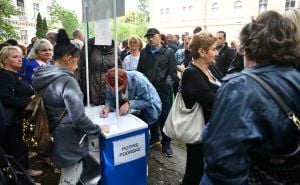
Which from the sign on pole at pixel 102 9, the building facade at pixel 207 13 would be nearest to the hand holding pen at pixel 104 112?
the sign on pole at pixel 102 9

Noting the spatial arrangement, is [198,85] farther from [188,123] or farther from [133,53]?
[133,53]

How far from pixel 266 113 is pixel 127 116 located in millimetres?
2020

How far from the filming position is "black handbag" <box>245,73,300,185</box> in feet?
3.62

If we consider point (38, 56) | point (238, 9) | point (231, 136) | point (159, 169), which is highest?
point (238, 9)

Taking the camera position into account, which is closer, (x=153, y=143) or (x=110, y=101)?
(x=110, y=101)

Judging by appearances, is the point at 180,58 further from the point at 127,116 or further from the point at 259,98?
the point at 259,98

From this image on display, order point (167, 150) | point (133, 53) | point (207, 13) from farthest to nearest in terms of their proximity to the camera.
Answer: point (207, 13)
point (133, 53)
point (167, 150)

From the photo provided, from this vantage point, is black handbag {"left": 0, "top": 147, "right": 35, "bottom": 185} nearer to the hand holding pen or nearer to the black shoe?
the hand holding pen

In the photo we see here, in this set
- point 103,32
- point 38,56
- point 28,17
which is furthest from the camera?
point 28,17

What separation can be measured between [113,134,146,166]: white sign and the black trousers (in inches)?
19.8

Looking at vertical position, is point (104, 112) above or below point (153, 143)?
above

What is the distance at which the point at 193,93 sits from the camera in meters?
2.23

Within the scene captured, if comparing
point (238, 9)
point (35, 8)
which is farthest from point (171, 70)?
point (35, 8)

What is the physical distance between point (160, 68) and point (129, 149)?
6.27ft
